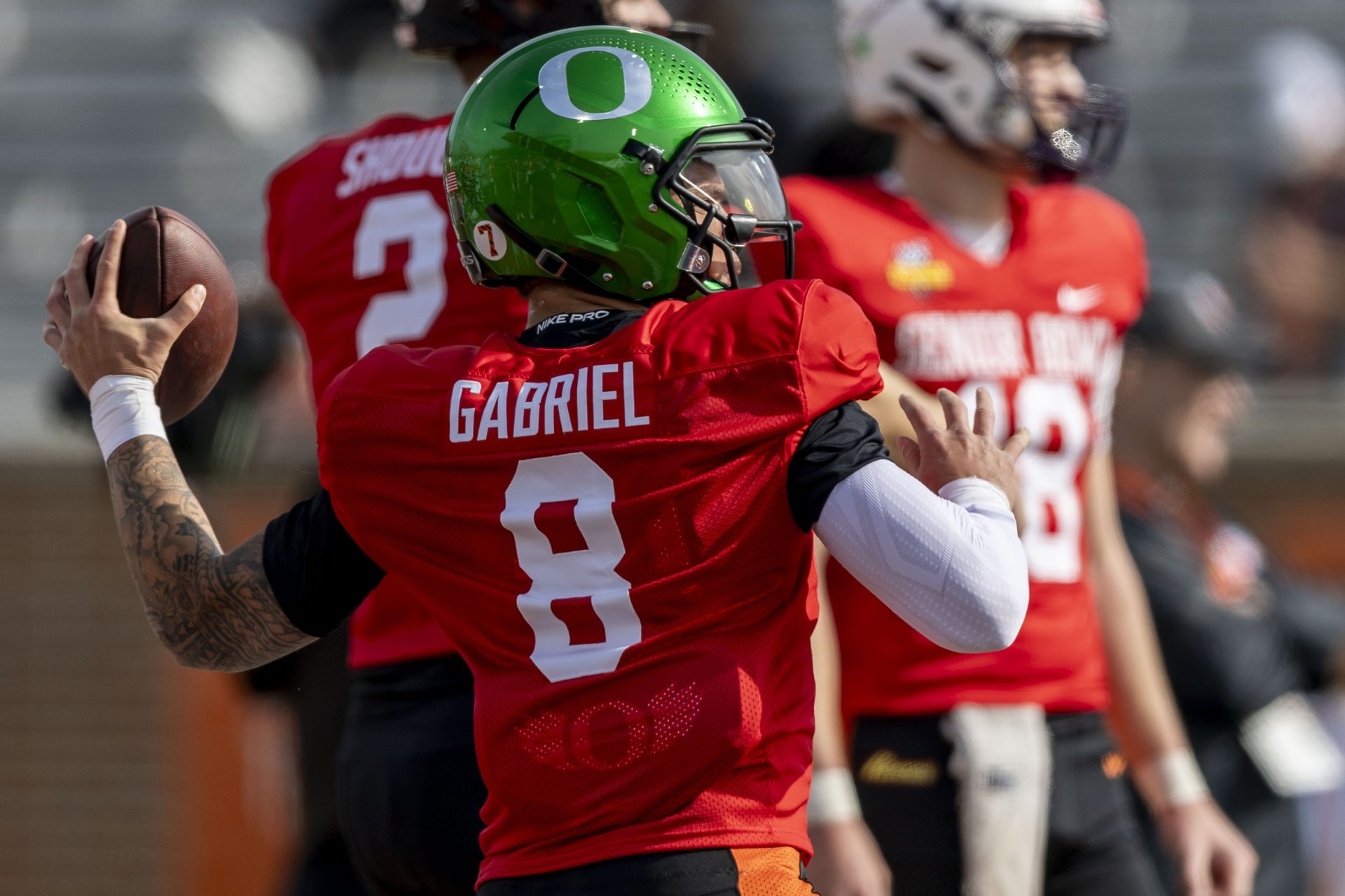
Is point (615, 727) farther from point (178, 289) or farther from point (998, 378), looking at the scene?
point (998, 378)

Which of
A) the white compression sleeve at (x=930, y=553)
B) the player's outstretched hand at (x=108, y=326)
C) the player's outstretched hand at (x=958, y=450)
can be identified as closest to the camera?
the white compression sleeve at (x=930, y=553)

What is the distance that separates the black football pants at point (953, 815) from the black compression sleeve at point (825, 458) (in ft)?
4.28

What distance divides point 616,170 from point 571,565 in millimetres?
522

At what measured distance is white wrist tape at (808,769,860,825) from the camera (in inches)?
125

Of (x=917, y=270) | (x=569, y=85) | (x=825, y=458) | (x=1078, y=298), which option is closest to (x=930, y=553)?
(x=825, y=458)

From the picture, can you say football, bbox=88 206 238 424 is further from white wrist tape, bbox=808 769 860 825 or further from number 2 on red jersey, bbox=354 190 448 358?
white wrist tape, bbox=808 769 860 825

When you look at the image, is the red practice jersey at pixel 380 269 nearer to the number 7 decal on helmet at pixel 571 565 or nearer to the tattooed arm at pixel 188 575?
the tattooed arm at pixel 188 575

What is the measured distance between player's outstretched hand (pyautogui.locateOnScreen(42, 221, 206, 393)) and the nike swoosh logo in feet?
5.96

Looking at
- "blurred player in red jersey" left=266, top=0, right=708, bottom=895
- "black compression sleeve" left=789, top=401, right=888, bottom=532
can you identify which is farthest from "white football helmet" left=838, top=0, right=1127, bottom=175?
"black compression sleeve" left=789, top=401, right=888, bottom=532

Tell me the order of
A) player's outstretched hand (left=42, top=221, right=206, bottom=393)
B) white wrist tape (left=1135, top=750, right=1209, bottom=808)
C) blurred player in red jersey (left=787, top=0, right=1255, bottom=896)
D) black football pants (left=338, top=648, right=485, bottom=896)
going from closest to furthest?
player's outstretched hand (left=42, top=221, right=206, bottom=393)
black football pants (left=338, top=648, right=485, bottom=896)
blurred player in red jersey (left=787, top=0, right=1255, bottom=896)
white wrist tape (left=1135, top=750, right=1209, bottom=808)

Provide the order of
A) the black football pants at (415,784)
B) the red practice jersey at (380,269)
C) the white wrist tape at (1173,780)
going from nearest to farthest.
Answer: the black football pants at (415,784) → the red practice jersey at (380,269) → the white wrist tape at (1173,780)

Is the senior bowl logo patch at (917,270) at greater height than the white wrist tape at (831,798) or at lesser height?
greater

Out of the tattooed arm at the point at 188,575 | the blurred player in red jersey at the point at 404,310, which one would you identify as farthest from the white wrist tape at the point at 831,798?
the tattooed arm at the point at 188,575

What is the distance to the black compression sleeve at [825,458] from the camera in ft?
7.02
